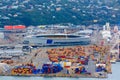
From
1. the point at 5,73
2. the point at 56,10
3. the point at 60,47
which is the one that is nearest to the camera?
the point at 5,73

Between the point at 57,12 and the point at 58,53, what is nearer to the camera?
the point at 58,53

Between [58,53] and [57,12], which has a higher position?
[57,12]

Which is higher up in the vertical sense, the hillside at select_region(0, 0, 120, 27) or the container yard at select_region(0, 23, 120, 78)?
the hillside at select_region(0, 0, 120, 27)

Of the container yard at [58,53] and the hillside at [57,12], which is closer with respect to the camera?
the container yard at [58,53]

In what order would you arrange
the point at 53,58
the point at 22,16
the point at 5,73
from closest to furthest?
the point at 5,73
the point at 53,58
the point at 22,16

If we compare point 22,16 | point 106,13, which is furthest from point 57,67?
point 106,13

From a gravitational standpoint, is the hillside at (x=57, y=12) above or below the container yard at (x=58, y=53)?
above

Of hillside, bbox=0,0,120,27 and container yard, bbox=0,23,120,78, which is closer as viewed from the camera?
container yard, bbox=0,23,120,78

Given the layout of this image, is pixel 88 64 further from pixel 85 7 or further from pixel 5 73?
pixel 85 7
